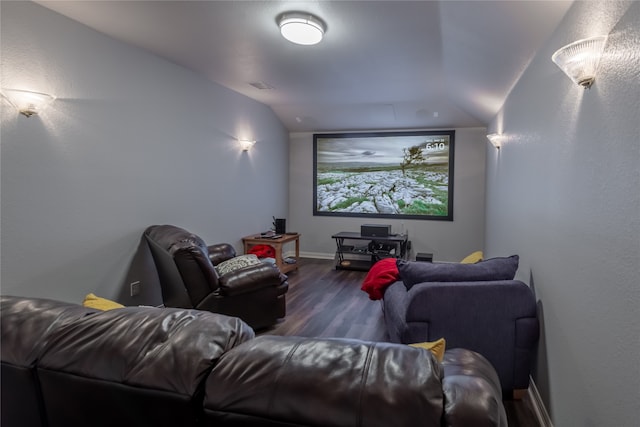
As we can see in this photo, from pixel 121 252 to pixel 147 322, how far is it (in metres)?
2.62

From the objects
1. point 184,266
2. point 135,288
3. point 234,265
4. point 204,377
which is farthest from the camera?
point 234,265

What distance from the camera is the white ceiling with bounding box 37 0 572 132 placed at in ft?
7.82

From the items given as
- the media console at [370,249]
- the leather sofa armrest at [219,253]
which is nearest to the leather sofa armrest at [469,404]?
the leather sofa armrest at [219,253]

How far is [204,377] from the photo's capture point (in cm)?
82

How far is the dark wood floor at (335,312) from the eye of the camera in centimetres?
319

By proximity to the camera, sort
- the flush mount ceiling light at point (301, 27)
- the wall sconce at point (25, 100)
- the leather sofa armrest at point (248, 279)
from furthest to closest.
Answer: the leather sofa armrest at point (248, 279), the flush mount ceiling light at point (301, 27), the wall sconce at point (25, 100)

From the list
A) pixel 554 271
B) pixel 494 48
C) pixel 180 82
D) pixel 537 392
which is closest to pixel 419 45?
pixel 494 48

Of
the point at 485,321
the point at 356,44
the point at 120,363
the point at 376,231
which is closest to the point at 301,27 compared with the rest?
the point at 356,44

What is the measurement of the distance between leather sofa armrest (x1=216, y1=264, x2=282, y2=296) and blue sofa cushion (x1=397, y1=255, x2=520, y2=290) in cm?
136

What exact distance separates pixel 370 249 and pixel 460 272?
11.7 feet

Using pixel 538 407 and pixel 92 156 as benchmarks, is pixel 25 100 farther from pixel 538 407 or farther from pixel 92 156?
pixel 538 407

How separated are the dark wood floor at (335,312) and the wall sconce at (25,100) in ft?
8.13

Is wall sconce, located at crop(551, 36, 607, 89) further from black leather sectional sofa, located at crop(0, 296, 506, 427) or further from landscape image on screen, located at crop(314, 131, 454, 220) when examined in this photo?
landscape image on screen, located at crop(314, 131, 454, 220)

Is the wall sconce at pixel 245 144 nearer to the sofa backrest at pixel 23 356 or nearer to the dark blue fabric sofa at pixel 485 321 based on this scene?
the dark blue fabric sofa at pixel 485 321
